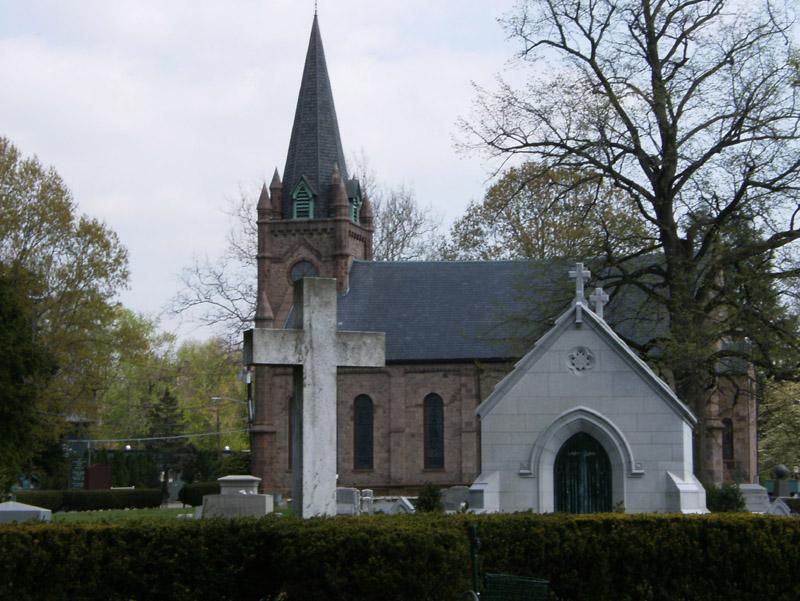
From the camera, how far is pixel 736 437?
45.2 meters

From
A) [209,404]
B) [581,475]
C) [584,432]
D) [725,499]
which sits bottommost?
[725,499]

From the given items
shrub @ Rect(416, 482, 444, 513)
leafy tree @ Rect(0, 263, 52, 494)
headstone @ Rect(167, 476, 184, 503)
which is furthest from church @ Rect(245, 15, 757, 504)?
headstone @ Rect(167, 476, 184, 503)

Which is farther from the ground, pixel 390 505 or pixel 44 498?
pixel 390 505

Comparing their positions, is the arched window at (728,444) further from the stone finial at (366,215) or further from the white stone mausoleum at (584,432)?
the white stone mausoleum at (584,432)

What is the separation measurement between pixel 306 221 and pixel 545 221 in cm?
1423

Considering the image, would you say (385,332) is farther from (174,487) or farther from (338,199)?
(174,487)

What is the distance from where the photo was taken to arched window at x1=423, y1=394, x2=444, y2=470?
46.4 metres

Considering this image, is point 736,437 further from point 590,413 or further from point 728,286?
point 590,413

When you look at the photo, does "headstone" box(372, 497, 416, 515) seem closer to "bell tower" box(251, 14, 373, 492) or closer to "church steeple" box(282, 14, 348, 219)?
"bell tower" box(251, 14, 373, 492)

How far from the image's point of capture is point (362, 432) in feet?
154

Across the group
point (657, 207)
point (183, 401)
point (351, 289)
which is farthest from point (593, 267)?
point (183, 401)

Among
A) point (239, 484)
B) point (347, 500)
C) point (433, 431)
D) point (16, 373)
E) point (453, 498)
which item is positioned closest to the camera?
point (239, 484)

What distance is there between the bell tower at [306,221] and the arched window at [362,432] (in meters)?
3.06

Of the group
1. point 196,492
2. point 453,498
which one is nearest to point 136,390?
point 196,492
